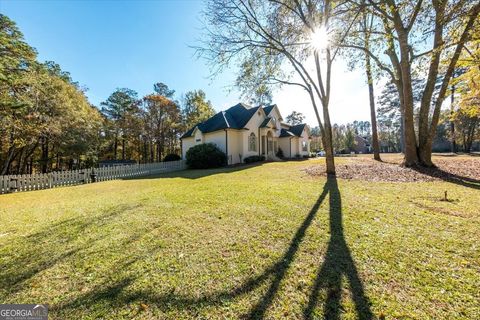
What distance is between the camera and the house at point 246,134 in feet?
66.6

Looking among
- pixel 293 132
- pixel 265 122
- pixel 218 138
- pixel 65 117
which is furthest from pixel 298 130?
pixel 65 117

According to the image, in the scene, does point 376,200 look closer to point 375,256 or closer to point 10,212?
point 375,256

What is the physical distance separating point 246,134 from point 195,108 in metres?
17.8

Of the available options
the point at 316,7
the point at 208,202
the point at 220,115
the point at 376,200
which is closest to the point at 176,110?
the point at 220,115

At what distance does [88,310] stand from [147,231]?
2016 millimetres

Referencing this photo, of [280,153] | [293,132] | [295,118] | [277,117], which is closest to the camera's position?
[280,153]

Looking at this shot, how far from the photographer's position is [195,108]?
34969mm

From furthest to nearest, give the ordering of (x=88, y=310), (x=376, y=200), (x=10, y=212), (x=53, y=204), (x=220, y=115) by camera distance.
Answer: (x=220, y=115)
(x=53, y=204)
(x=10, y=212)
(x=376, y=200)
(x=88, y=310)

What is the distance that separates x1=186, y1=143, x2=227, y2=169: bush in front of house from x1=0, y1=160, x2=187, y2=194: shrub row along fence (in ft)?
9.30

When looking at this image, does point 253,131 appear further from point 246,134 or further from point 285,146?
point 285,146

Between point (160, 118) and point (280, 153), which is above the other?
point (160, 118)

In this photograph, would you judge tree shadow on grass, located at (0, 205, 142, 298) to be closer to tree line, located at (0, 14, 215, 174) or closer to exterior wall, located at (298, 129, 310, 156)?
tree line, located at (0, 14, 215, 174)

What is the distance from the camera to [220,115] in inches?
885

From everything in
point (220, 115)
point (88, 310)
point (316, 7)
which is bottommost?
point (88, 310)
